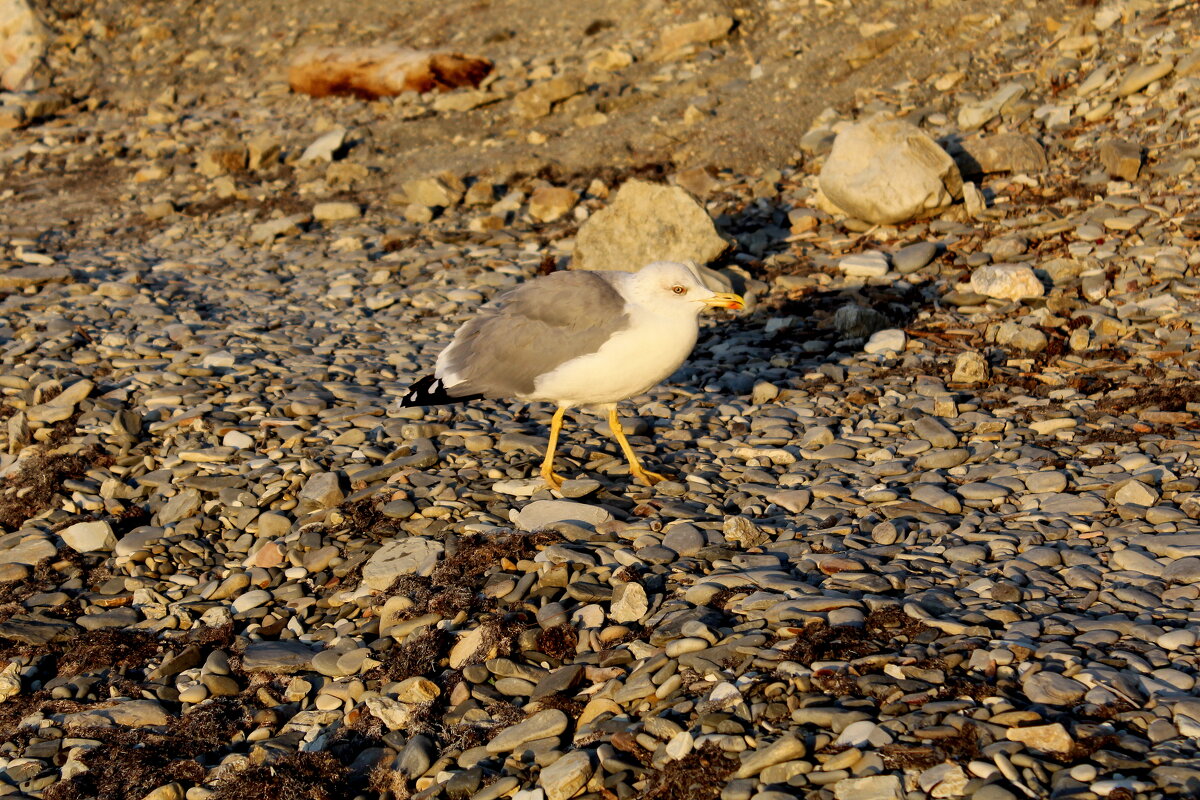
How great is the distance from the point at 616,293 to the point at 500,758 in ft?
9.69

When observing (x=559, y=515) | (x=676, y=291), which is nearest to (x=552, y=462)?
(x=559, y=515)

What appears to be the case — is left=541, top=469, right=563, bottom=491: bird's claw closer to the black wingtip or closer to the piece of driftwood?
the black wingtip

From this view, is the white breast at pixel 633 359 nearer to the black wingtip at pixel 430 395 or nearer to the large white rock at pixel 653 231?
the black wingtip at pixel 430 395

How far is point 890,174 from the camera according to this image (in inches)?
420

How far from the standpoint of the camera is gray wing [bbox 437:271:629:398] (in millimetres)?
6422

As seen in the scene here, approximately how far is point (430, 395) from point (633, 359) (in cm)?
150

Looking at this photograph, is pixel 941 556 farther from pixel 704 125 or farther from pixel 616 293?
pixel 704 125

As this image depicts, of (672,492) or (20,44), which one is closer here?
(672,492)

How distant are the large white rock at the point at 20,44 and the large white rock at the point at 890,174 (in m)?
15.9

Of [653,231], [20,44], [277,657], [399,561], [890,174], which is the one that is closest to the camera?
[277,657]

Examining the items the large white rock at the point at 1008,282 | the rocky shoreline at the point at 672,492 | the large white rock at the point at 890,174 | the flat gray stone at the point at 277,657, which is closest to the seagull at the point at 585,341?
the rocky shoreline at the point at 672,492

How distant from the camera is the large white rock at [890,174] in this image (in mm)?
10594

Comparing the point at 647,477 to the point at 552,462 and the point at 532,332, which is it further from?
the point at 532,332

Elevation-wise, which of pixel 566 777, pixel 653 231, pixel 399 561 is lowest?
pixel 399 561
